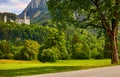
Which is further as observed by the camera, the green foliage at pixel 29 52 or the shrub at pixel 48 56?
the green foliage at pixel 29 52

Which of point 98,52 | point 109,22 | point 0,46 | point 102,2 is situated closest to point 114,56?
point 109,22

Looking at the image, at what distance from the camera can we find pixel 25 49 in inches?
5728

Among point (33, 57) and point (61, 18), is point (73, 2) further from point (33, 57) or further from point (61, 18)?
point (33, 57)

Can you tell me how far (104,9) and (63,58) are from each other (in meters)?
111

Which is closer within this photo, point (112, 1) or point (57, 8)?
point (112, 1)

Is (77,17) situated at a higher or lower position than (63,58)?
higher

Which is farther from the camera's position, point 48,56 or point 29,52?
point 29,52

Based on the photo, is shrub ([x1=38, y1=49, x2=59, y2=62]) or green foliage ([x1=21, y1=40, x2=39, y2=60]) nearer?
shrub ([x1=38, y1=49, x2=59, y2=62])

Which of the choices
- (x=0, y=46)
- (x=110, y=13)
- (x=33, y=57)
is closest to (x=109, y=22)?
(x=110, y=13)

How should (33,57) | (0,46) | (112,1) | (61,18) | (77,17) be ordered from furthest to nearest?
(0,46) < (33,57) < (77,17) < (61,18) < (112,1)

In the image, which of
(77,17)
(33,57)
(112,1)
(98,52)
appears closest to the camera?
(112,1)

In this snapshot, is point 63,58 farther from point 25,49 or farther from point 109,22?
point 109,22

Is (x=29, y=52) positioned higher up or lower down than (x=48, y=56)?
lower down

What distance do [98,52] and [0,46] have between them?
5255cm
